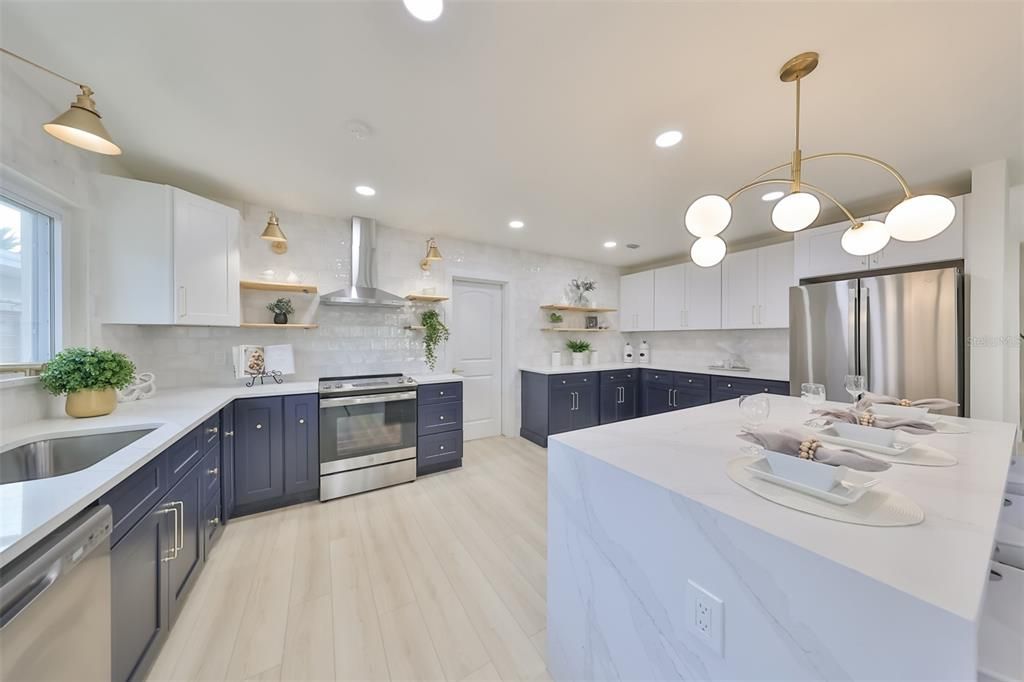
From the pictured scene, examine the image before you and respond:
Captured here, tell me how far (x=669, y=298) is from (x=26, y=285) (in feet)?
17.6

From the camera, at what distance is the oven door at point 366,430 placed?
2.70 meters

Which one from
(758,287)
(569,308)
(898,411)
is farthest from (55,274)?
(758,287)

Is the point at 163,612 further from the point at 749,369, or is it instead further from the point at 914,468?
the point at 749,369

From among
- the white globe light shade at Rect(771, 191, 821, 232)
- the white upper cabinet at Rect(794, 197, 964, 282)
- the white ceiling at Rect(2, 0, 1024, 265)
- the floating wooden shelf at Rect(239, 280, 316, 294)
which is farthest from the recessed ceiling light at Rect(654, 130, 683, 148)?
the floating wooden shelf at Rect(239, 280, 316, 294)

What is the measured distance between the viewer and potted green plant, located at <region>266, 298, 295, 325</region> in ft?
9.55

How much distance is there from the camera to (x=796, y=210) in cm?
133

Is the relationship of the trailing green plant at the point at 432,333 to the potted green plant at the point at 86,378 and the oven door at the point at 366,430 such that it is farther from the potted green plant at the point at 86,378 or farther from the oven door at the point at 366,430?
the potted green plant at the point at 86,378

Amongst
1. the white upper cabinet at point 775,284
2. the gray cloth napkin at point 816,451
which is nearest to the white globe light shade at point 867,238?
the gray cloth napkin at point 816,451

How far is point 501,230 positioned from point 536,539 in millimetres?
2842

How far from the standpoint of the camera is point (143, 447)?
51.2 inches

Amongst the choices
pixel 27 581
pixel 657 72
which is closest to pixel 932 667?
pixel 27 581

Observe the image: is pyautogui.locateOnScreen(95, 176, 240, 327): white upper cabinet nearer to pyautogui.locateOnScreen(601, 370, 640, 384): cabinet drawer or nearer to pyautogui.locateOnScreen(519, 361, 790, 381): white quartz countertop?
pyautogui.locateOnScreen(519, 361, 790, 381): white quartz countertop

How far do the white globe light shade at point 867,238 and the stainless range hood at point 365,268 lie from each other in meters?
3.07

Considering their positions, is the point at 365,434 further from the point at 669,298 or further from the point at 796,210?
the point at 669,298
